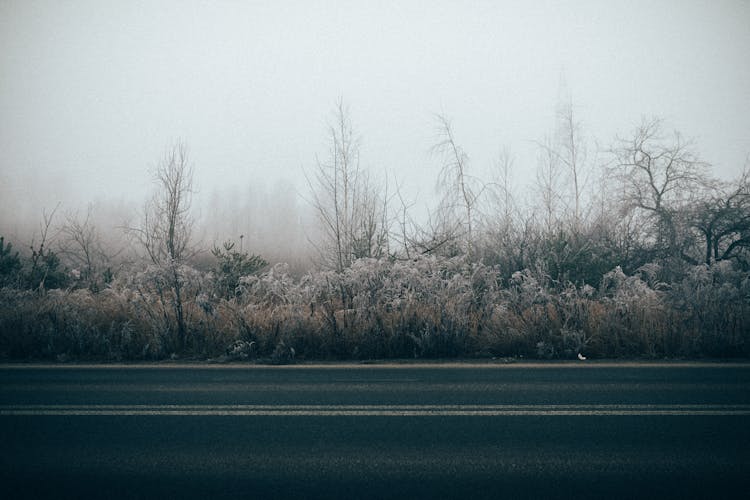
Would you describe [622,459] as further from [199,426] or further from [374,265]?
[374,265]

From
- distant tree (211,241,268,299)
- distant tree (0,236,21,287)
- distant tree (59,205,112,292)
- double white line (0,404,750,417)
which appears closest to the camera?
double white line (0,404,750,417)

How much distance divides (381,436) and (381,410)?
2.64 feet

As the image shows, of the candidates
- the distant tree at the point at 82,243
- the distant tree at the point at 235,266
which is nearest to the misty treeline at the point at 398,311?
the distant tree at the point at 235,266

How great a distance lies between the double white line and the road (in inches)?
0.9

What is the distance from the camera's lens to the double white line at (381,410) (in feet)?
17.1

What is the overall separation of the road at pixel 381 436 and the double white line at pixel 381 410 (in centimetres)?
2

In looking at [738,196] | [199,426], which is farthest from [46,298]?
[738,196]

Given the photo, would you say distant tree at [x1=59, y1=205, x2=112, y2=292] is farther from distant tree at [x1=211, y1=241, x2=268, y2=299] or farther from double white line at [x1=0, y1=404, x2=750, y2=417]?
double white line at [x1=0, y1=404, x2=750, y2=417]

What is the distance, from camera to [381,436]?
182 inches

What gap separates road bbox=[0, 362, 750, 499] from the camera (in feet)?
12.0

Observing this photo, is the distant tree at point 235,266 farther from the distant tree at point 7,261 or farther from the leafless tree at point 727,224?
the leafless tree at point 727,224

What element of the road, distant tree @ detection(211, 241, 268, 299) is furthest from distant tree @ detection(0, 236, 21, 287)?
the road

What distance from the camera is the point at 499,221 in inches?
675

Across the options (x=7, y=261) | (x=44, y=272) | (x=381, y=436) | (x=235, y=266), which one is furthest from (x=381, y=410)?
(x=7, y=261)
